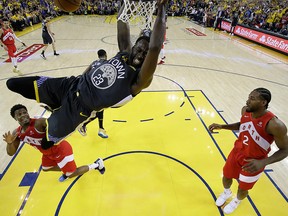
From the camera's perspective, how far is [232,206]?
9.18ft

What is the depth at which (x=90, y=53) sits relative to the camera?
9.66 metres

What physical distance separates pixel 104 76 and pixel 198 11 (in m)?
20.4

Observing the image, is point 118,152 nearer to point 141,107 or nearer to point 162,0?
point 141,107

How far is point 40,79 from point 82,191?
166 cm

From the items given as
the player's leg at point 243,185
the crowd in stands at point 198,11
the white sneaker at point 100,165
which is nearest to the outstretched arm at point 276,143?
the player's leg at point 243,185

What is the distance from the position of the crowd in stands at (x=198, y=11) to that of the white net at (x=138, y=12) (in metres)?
5.93

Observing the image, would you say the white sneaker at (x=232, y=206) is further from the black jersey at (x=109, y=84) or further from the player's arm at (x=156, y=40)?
the player's arm at (x=156, y=40)

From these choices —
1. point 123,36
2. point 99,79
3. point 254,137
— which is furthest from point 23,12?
point 254,137

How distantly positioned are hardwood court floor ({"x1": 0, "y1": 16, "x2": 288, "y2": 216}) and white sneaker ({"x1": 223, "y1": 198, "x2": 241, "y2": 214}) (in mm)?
109

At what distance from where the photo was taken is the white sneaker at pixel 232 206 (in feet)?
9.16

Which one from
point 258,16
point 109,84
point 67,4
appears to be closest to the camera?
point 109,84

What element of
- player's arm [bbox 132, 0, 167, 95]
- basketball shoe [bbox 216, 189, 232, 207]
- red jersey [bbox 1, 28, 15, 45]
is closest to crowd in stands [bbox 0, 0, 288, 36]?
red jersey [bbox 1, 28, 15, 45]

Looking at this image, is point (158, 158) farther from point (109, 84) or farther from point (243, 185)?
point (109, 84)

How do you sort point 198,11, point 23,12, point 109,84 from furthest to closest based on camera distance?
point 198,11 < point 23,12 < point 109,84
